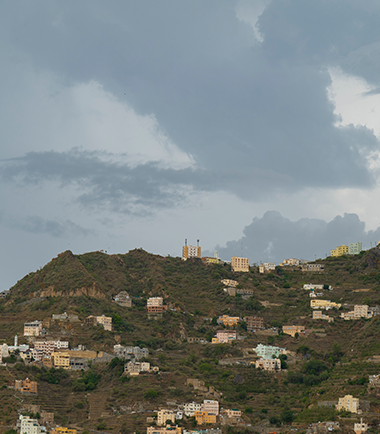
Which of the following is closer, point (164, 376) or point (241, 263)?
point (164, 376)

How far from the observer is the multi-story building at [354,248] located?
15925cm

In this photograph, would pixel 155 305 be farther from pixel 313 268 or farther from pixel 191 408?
pixel 191 408

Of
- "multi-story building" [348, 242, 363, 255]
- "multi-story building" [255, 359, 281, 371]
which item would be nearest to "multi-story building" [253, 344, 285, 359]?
"multi-story building" [255, 359, 281, 371]

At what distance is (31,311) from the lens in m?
118

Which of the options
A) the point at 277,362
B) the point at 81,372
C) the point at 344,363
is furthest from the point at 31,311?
the point at 344,363

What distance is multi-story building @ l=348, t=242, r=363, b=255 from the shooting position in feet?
522

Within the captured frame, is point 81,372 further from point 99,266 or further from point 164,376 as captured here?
point 99,266

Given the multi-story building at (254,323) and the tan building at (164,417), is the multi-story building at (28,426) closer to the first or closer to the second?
the tan building at (164,417)

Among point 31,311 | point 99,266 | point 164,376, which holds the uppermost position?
point 99,266

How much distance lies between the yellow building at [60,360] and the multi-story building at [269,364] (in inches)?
940

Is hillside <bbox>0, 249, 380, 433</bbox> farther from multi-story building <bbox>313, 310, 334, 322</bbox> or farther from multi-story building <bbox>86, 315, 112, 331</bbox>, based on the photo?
multi-story building <bbox>313, 310, 334, 322</bbox>

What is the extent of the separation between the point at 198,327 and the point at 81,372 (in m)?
28.1

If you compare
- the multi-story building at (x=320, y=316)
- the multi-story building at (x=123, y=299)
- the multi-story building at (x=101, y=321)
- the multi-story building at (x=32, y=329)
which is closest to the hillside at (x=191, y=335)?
the multi-story building at (x=101, y=321)

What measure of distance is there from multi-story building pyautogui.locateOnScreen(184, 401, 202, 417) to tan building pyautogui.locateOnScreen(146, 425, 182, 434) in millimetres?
4003
